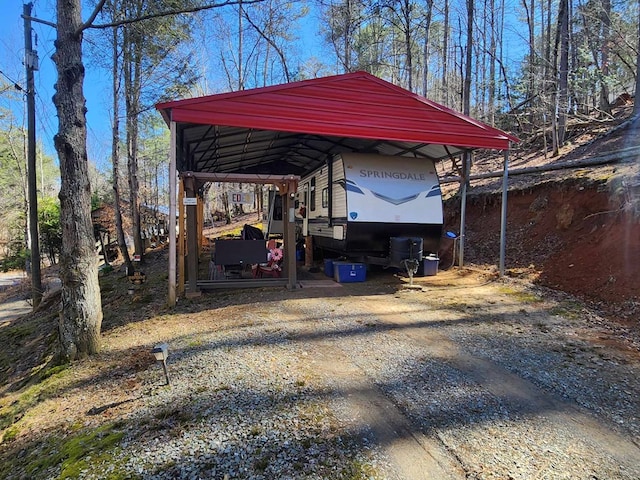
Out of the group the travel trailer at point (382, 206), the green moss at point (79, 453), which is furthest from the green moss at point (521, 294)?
the green moss at point (79, 453)

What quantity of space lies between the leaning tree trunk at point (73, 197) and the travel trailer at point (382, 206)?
482cm

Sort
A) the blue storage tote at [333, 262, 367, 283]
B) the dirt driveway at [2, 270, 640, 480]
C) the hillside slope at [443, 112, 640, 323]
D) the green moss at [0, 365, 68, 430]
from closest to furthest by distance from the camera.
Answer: the dirt driveway at [2, 270, 640, 480] → the green moss at [0, 365, 68, 430] → the hillside slope at [443, 112, 640, 323] → the blue storage tote at [333, 262, 367, 283]

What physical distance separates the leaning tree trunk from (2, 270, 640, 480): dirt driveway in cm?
48

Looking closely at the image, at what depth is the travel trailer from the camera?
7.92 metres

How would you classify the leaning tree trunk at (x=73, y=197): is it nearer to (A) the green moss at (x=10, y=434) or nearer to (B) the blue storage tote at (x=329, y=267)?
(A) the green moss at (x=10, y=434)

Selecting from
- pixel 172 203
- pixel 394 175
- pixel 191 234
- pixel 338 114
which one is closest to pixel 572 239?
pixel 394 175

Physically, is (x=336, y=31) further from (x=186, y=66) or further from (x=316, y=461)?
(x=316, y=461)

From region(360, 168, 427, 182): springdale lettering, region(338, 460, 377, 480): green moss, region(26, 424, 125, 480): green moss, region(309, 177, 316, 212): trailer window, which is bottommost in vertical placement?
region(26, 424, 125, 480): green moss

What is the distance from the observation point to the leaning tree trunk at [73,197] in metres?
4.50

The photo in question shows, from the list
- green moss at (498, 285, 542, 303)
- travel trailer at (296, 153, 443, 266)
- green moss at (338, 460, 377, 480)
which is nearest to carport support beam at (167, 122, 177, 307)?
travel trailer at (296, 153, 443, 266)

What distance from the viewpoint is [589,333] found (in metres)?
4.84

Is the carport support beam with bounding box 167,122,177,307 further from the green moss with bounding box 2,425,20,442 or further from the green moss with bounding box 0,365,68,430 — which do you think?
the green moss with bounding box 2,425,20,442

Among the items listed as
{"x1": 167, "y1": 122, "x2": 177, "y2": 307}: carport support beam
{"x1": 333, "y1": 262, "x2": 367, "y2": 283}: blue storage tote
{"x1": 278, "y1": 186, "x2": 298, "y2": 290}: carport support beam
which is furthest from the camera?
{"x1": 333, "y1": 262, "x2": 367, "y2": 283}: blue storage tote

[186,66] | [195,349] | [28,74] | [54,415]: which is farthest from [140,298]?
[186,66]
